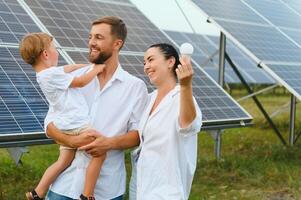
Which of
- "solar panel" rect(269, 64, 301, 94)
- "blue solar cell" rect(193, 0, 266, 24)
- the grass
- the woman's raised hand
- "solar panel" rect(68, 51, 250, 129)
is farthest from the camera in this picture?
"blue solar cell" rect(193, 0, 266, 24)

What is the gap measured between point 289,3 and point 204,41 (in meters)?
7.11

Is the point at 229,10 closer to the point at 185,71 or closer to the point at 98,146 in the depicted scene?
the point at 98,146

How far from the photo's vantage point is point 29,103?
509 centimetres

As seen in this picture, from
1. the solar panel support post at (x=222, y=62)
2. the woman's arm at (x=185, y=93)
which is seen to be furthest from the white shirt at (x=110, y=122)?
the solar panel support post at (x=222, y=62)

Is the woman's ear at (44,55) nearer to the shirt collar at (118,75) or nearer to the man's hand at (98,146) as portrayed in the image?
the shirt collar at (118,75)

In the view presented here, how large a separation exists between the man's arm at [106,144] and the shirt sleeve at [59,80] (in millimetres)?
328

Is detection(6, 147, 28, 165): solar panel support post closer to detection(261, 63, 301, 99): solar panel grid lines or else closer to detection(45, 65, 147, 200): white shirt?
detection(45, 65, 147, 200): white shirt

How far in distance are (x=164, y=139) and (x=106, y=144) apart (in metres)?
0.31

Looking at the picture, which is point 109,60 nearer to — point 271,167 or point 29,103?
point 29,103

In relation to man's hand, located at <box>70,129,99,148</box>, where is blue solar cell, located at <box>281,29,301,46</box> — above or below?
below

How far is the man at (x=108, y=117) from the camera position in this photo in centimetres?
299

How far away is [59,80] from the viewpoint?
305cm

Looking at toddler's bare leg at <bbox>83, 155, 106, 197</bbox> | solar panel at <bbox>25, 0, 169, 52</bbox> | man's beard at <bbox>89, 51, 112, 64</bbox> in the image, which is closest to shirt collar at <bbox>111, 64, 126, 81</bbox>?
man's beard at <bbox>89, 51, 112, 64</bbox>

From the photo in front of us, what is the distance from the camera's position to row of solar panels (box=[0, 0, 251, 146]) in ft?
15.9
